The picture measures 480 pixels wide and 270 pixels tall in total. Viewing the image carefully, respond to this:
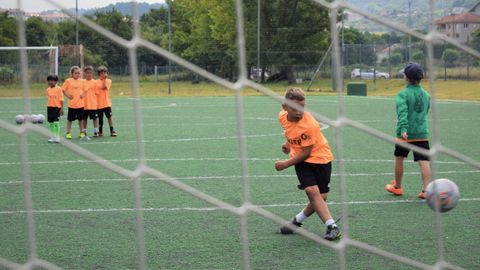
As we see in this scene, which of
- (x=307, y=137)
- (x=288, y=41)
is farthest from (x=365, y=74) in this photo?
(x=307, y=137)

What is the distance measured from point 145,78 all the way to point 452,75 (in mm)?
11963

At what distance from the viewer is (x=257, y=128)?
15.2 meters

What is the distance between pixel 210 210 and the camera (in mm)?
6719

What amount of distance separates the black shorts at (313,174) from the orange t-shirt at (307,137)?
0.14ft

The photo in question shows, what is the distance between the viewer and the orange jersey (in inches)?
538

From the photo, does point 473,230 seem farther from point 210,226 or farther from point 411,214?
point 210,226

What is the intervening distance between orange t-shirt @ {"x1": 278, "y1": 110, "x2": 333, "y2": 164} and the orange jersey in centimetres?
850

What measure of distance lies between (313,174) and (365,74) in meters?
29.3

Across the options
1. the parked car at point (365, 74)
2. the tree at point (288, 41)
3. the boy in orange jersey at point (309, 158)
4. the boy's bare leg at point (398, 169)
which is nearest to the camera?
the boy in orange jersey at point (309, 158)

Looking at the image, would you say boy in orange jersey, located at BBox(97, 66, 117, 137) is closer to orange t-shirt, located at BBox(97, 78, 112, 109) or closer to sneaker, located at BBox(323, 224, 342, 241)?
orange t-shirt, located at BBox(97, 78, 112, 109)

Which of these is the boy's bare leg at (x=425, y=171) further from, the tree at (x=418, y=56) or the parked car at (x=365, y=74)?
the parked car at (x=365, y=74)

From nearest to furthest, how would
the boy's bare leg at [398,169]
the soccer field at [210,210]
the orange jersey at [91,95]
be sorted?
the soccer field at [210,210] → the boy's bare leg at [398,169] → the orange jersey at [91,95]

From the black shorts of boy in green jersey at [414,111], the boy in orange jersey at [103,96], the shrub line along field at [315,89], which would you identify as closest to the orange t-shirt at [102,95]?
the boy in orange jersey at [103,96]

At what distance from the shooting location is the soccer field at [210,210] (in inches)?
201
